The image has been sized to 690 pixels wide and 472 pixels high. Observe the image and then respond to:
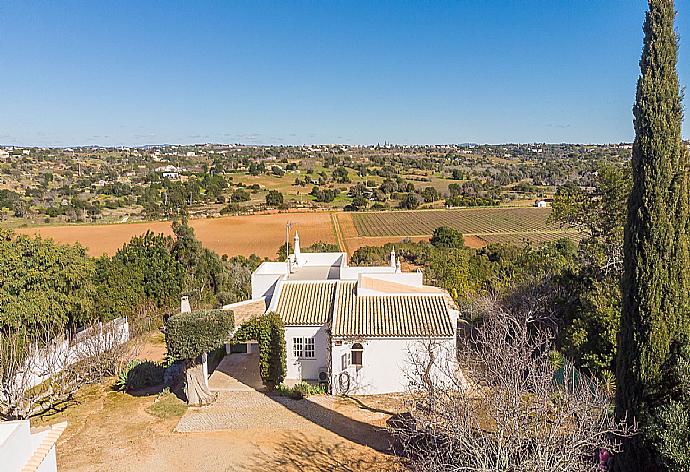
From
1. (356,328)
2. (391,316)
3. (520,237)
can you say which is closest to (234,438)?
(356,328)

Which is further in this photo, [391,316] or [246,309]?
[246,309]

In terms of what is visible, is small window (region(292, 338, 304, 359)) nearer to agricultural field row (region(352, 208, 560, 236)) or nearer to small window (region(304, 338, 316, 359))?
small window (region(304, 338, 316, 359))

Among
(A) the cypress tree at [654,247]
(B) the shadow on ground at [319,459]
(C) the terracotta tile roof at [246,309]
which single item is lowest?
(B) the shadow on ground at [319,459]

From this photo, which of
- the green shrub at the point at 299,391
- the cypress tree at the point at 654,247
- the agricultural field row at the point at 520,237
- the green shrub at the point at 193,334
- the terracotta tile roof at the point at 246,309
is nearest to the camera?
the cypress tree at the point at 654,247

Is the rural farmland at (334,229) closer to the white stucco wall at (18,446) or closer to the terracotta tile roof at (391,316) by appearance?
the terracotta tile roof at (391,316)

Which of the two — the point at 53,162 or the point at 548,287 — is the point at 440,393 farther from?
the point at 53,162

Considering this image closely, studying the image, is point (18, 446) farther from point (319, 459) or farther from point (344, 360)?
point (344, 360)

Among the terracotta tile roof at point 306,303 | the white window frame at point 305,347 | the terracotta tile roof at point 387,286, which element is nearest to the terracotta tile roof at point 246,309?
the terracotta tile roof at point 306,303
